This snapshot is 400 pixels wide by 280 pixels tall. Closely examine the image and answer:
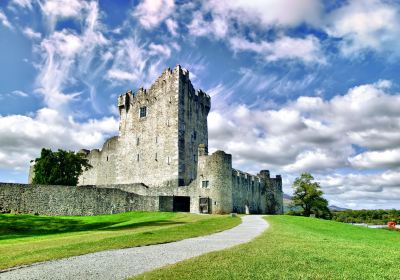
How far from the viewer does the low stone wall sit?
1553 inches

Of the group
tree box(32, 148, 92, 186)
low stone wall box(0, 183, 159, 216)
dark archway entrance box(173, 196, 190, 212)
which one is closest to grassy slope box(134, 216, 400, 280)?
low stone wall box(0, 183, 159, 216)

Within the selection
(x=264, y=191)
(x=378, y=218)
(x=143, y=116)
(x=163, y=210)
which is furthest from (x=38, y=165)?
(x=378, y=218)

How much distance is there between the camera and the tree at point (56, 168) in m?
52.2

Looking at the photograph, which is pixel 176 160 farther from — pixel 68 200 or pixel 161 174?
pixel 68 200

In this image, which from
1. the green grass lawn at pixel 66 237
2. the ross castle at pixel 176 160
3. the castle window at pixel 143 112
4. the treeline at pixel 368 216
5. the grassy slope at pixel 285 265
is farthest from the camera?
the treeline at pixel 368 216

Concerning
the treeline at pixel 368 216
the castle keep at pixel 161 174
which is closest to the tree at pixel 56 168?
the castle keep at pixel 161 174

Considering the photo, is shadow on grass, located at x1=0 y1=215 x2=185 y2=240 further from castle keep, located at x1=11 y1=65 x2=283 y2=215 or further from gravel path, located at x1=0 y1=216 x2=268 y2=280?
gravel path, located at x1=0 y1=216 x2=268 y2=280

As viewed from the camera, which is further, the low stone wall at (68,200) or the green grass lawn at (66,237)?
the low stone wall at (68,200)

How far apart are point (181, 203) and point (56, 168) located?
1962 cm

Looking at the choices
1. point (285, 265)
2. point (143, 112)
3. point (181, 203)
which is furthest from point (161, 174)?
point (285, 265)

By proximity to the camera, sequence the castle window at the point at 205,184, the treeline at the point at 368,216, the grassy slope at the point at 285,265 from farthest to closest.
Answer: the treeline at the point at 368,216 → the castle window at the point at 205,184 → the grassy slope at the point at 285,265

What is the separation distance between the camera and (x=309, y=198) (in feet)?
189

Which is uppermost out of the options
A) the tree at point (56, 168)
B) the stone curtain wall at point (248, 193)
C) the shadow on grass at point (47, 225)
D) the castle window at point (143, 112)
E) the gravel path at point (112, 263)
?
the castle window at point (143, 112)

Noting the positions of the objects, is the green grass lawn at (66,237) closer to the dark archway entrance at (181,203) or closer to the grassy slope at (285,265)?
the grassy slope at (285,265)
